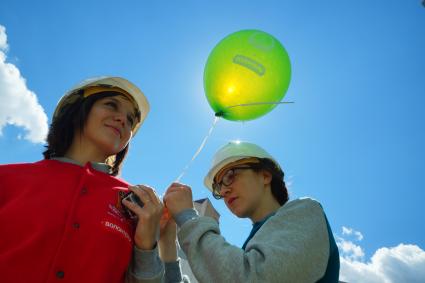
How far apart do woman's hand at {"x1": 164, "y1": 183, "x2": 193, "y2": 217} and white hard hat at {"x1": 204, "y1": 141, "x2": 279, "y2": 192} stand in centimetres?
69

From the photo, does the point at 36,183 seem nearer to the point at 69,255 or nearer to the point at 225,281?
the point at 69,255

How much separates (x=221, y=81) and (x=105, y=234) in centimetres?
209

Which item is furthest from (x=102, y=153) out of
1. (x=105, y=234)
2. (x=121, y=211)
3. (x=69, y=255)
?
(x=69, y=255)

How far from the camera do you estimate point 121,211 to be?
2.15m

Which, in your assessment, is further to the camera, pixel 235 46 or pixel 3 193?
pixel 235 46

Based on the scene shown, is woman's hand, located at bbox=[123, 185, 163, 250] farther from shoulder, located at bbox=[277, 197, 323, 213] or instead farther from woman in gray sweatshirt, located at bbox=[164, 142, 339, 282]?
shoulder, located at bbox=[277, 197, 323, 213]

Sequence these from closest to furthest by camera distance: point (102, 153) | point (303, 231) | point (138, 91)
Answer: point (303, 231)
point (102, 153)
point (138, 91)

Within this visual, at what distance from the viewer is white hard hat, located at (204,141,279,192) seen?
312 centimetres

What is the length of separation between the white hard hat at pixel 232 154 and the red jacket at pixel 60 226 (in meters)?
1.19

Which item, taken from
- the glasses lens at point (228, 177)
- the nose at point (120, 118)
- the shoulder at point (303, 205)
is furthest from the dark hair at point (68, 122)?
the shoulder at point (303, 205)

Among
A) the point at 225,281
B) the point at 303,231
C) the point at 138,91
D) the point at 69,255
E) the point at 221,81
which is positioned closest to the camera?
the point at 69,255

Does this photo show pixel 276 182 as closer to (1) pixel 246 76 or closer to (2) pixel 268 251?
(1) pixel 246 76

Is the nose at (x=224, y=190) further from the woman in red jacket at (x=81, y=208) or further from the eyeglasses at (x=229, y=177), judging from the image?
the woman in red jacket at (x=81, y=208)

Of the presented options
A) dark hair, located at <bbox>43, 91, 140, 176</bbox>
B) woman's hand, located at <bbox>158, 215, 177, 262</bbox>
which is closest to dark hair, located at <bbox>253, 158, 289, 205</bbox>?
woman's hand, located at <bbox>158, 215, 177, 262</bbox>
